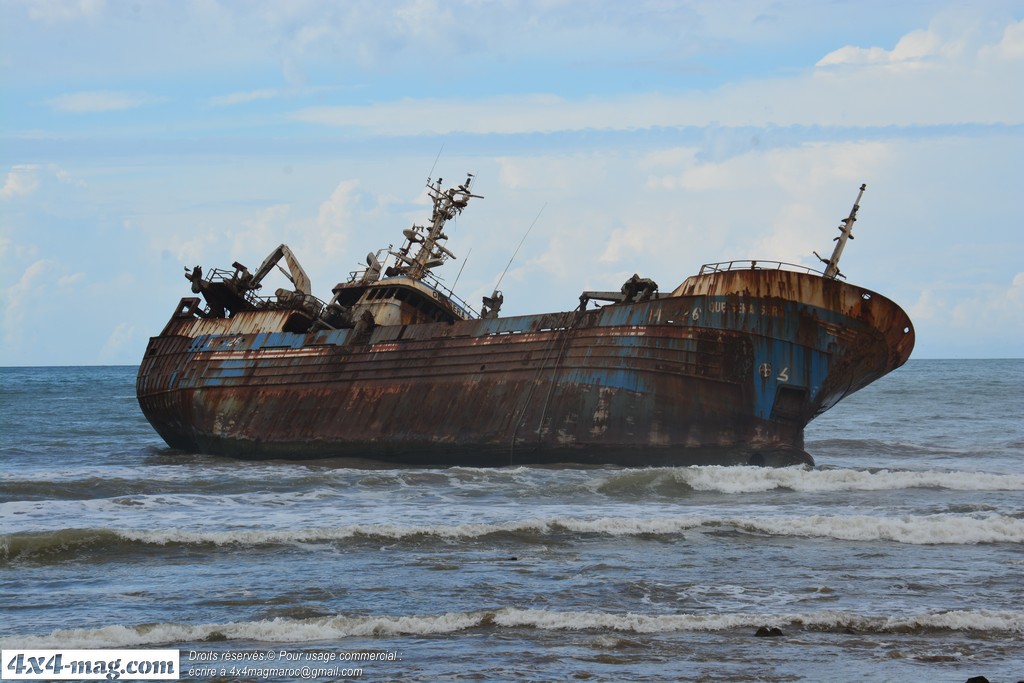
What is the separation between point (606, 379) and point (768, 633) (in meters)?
14.3

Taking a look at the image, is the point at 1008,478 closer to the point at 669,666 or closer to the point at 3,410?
the point at 669,666

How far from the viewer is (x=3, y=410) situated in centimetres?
6003

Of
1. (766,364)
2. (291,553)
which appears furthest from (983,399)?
(291,553)

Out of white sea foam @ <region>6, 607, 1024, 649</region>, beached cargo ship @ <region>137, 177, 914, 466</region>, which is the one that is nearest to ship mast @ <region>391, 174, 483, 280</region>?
beached cargo ship @ <region>137, 177, 914, 466</region>

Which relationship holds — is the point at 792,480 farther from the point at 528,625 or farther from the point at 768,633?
the point at 528,625

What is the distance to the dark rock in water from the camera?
36.5ft

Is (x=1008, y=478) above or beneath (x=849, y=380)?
beneath

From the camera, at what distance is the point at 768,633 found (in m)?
11.2

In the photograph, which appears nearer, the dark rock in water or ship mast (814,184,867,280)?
the dark rock in water

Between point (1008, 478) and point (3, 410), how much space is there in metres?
52.1

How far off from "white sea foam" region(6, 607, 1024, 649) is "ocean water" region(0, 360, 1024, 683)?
0.03m

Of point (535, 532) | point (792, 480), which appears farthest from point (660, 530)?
point (792, 480)

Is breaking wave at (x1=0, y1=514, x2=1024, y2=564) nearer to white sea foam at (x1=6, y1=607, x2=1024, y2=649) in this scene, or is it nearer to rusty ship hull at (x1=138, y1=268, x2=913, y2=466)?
white sea foam at (x1=6, y1=607, x2=1024, y2=649)

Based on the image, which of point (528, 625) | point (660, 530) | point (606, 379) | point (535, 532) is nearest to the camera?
point (528, 625)
